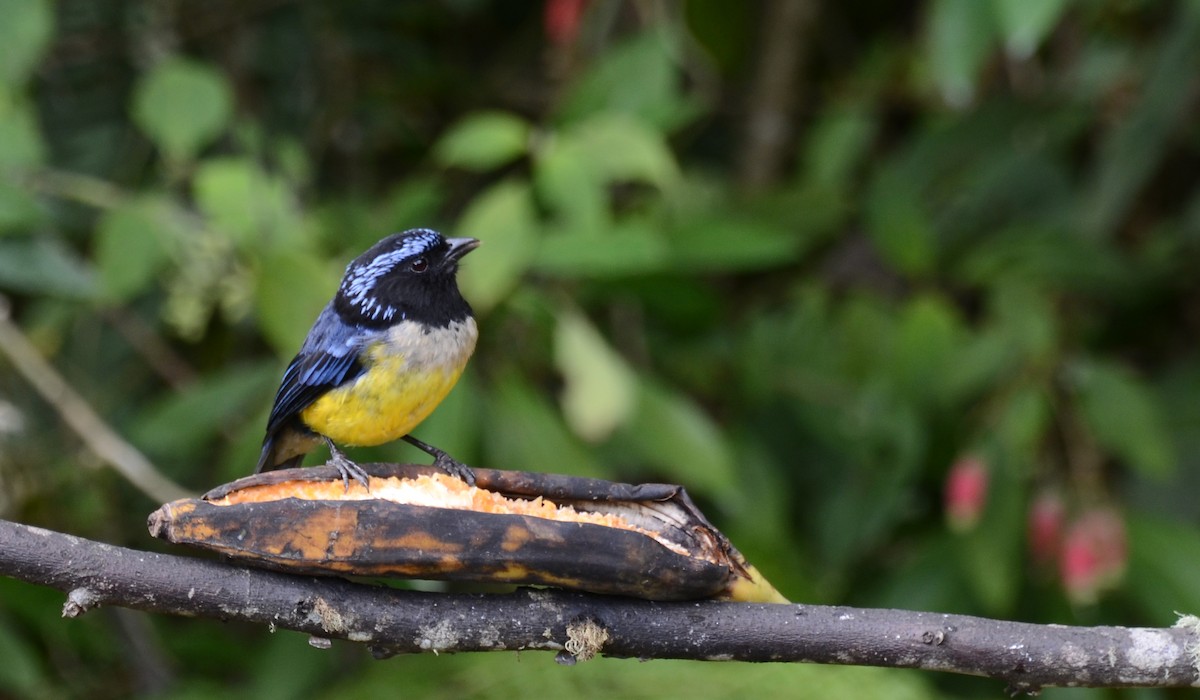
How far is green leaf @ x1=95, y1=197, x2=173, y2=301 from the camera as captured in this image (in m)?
4.00

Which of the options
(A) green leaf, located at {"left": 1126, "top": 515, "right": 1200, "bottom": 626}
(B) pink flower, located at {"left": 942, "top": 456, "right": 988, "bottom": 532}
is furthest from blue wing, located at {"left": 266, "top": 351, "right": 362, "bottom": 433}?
(A) green leaf, located at {"left": 1126, "top": 515, "right": 1200, "bottom": 626}

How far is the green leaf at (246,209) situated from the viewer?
3.91 m

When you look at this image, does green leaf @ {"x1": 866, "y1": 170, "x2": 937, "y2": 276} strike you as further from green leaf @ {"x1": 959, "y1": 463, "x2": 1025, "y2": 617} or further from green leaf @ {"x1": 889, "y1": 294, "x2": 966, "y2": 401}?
green leaf @ {"x1": 959, "y1": 463, "x2": 1025, "y2": 617}

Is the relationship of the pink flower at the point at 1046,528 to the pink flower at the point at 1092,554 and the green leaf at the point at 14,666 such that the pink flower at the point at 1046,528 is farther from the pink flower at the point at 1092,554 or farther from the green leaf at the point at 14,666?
the green leaf at the point at 14,666

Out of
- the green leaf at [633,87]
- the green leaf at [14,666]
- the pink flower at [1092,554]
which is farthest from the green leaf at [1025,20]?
the green leaf at [14,666]

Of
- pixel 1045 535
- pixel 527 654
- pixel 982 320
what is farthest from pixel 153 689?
pixel 982 320

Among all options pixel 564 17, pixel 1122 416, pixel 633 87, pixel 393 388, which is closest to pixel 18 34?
pixel 564 17

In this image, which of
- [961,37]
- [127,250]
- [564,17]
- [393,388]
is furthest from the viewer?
[564,17]

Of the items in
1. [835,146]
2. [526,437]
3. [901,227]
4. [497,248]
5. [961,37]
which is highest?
[835,146]

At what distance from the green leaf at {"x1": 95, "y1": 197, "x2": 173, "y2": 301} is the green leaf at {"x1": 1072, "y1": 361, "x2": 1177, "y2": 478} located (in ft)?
10.2

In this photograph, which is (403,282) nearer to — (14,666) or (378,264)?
(378,264)

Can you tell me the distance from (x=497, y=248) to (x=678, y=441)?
3.07 ft

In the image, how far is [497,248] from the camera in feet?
12.7

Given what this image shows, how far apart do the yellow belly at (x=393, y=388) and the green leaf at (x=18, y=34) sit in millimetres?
1942
